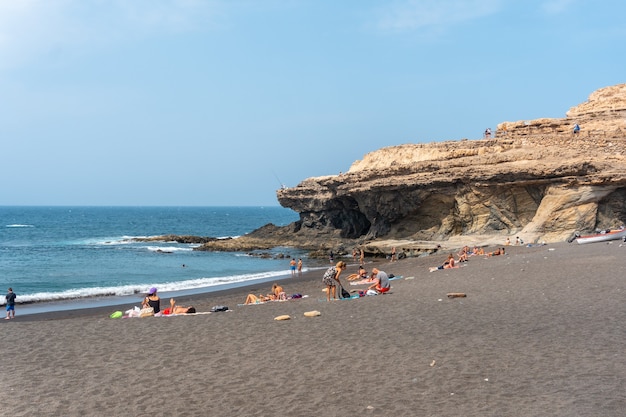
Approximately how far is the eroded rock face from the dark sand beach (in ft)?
66.6

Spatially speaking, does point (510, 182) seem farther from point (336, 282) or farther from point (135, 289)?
point (135, 289)

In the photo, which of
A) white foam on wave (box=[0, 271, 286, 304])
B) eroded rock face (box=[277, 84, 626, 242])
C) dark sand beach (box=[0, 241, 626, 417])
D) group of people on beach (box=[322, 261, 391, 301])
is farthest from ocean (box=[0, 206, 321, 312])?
dark sand beach (box=[0, 241, 626, 417])

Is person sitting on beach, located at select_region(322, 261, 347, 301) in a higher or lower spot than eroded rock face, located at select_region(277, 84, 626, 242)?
lower

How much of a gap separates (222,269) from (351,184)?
504 inches

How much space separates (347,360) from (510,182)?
29.9 m

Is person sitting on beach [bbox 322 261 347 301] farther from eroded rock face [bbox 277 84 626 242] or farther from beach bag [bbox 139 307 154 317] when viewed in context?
eroded rock face [bbox 277 84 626 242]

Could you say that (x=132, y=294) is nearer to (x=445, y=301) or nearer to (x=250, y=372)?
(x=445, y=301)

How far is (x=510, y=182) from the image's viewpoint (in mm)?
37156

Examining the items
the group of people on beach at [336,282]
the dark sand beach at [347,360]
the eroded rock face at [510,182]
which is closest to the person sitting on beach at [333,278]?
the group of people on beach at [336,282]

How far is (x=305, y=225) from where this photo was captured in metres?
57.8

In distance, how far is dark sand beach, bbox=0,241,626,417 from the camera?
792cm

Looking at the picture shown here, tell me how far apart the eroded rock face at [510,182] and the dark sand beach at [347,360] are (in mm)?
20310

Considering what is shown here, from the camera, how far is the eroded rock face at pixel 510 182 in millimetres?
34875

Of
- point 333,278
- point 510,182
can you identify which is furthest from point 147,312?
point 510,182
